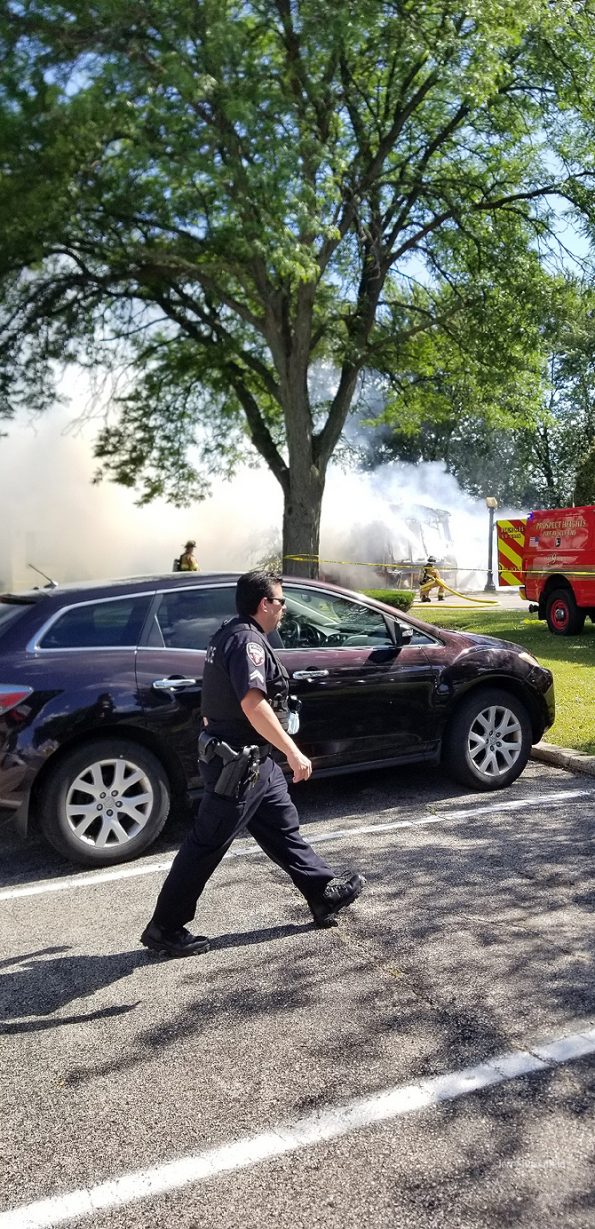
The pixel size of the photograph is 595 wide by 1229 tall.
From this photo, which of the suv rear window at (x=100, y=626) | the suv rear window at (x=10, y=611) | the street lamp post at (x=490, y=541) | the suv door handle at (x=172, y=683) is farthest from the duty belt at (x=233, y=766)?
the street lamp post at (x=490, y=541)

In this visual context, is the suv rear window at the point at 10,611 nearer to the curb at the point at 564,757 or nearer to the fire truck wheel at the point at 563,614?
the curb at the point at 564,757

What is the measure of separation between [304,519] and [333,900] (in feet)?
40.8

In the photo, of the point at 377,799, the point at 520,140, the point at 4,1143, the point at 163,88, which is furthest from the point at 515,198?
the point at 4,1143

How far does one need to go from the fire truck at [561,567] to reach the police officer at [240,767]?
1276 centimetres

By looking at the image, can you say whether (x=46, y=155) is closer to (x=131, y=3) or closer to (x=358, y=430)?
(x=131, y=3)

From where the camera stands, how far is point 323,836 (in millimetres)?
5750

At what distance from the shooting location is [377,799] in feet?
21.4

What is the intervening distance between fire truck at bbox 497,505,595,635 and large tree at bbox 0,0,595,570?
12.6 feet

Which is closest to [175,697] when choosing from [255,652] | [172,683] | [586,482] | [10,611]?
[172,683]

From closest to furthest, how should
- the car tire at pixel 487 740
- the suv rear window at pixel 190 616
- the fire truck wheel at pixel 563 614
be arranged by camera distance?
1. the suv rear window at pixel 190 616
2. the car tire at pixel 487 740
3. the fire truck wheel at pixel 563 614

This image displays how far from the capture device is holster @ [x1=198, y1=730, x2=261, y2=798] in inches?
157

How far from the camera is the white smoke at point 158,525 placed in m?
29.3

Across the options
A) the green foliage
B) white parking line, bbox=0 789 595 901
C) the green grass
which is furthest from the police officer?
the green foliage

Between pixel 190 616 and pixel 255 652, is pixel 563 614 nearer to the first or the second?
pixel 190 616
